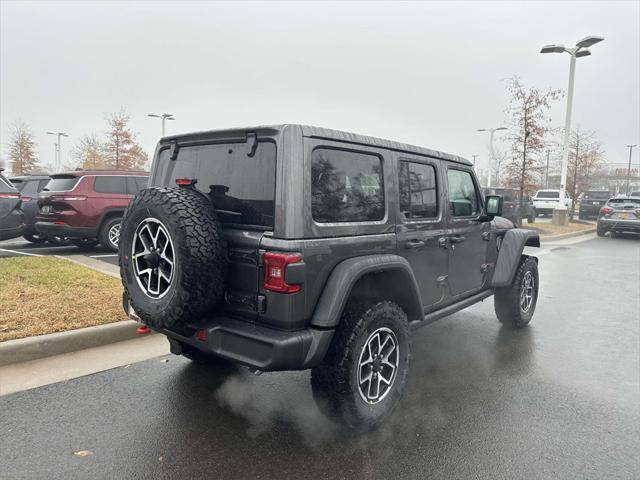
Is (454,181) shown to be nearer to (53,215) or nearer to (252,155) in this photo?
(252,155)

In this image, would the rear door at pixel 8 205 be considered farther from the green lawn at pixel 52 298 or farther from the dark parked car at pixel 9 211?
the green lawn at pixel 52 298

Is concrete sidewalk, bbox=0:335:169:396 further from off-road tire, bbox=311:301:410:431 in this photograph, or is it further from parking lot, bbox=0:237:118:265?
parking lot, bbox=0:237:118:265

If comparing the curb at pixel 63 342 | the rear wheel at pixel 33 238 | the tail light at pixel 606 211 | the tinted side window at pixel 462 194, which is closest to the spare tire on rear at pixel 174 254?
the curb at pixel 63 342

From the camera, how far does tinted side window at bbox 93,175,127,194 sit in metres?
9.50

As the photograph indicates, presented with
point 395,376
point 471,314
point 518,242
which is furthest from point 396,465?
point 471,314

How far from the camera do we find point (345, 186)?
3.09 meters

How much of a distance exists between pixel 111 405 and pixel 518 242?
4.29 metres

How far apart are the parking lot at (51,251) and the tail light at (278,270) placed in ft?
21.9

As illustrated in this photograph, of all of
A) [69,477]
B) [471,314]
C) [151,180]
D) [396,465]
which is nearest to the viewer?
[69,477]

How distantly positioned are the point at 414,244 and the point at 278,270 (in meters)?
1.34

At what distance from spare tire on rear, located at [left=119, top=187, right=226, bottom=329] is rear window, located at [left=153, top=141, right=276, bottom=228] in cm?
17

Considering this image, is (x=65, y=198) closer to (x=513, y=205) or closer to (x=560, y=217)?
(x=513, y=205)

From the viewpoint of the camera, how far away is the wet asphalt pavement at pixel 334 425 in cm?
269

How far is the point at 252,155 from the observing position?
2900 millimetres
